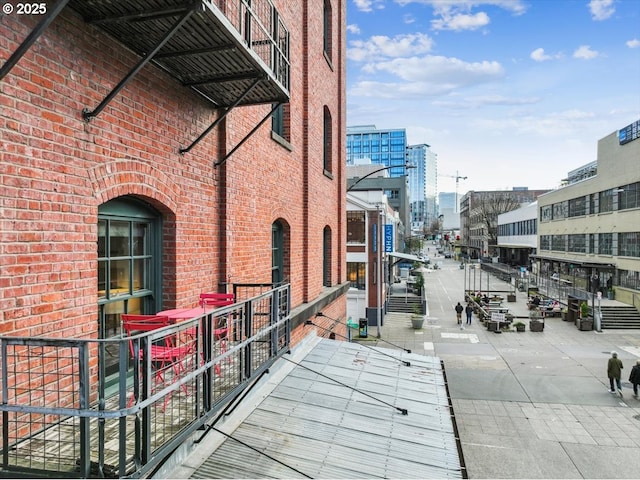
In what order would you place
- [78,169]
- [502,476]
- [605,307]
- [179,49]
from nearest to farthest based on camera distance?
1. [78,169]
2. [179,49]
3. [502,476]
4. [605,307]

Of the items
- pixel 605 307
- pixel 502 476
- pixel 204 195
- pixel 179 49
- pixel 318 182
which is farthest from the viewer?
pixel 605 307

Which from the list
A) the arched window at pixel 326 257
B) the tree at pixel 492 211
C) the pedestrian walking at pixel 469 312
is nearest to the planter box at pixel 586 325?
the pedestrian walking at pixel 469 312

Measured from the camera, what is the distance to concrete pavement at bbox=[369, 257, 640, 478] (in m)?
10.3

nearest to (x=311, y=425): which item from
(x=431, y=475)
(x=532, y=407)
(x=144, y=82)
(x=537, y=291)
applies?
(x=431, y=475)

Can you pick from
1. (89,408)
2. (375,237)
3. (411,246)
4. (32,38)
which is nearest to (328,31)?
(32,38)

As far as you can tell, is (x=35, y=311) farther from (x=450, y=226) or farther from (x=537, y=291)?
(x=450, y=226)

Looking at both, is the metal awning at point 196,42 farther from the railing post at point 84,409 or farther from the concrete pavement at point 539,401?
the concrete pavement at point 539,401

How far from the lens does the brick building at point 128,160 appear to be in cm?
356

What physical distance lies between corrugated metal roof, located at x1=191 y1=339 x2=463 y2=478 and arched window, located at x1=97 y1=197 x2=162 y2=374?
1.91 meters

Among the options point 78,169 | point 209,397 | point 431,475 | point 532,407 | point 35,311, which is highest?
point 78,169

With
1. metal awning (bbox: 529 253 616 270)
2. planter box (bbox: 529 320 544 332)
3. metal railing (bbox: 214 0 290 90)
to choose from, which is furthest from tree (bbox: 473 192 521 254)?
metal railing (bbox: 214 0 290 90)

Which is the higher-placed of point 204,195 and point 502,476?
point 204,195

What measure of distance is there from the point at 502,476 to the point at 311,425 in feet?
19.5

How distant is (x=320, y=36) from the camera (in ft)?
42.9
